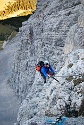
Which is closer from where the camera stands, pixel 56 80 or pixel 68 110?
pixel 68 110

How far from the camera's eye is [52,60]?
110 feet

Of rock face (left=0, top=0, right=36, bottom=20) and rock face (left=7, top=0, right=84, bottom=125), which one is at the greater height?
rock face (left=0, top=0, right=36, bottom=20)

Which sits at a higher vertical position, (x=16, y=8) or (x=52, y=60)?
(x=16, y=8)

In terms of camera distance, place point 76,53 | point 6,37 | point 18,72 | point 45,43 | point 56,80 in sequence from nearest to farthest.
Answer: point 56,80 → point 76,53 → point 45,43 → point 18,72 → point 6,37

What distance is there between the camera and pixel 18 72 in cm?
4947

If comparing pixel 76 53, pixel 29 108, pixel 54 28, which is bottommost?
pixel 29 108

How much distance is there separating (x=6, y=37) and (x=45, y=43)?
49.0 m

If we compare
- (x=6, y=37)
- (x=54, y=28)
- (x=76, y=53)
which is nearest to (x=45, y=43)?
(x=54, y=28)

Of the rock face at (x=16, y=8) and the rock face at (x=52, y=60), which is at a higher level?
the rock face at (x=16, y=8)

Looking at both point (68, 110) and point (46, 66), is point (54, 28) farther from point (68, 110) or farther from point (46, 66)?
point (68, 110)

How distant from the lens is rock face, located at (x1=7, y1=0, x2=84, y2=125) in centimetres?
2088

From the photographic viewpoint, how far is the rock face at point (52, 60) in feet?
68.5

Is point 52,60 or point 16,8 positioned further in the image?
point 16,8

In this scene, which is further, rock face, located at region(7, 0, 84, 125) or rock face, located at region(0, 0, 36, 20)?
rock face, located at region(0, 0, 36, 20)
